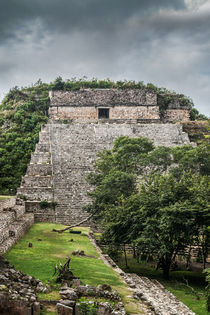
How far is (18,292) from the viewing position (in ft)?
27.8

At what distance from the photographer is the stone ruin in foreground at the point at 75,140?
25248 mm

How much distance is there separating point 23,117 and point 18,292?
32.9m

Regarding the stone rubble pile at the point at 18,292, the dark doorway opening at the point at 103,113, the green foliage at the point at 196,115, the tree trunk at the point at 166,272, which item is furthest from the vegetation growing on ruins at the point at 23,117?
the stone rubble pile at the point at 18,292

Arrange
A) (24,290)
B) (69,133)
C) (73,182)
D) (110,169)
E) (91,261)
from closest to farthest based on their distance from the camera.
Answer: (24,290) < (91,261) < (110,169) < (73,182) < (69,133)

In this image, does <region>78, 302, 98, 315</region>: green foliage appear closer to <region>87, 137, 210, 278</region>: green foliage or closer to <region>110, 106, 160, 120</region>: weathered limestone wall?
<region>87, 137, 210, 278</region>: green foliage

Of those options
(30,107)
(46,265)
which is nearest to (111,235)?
Answer: (46,265)

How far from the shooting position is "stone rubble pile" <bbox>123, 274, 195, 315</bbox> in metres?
10.3

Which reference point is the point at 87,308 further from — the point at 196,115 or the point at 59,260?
the point at 196,115

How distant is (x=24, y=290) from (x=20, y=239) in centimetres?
840

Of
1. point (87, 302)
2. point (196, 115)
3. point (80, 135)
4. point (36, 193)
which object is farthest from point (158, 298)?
point (196, 115)

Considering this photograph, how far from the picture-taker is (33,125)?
38969 millimetres

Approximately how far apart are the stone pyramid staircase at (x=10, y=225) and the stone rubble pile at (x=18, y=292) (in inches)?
129

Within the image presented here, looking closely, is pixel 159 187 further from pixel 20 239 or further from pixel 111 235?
pixel 20 239

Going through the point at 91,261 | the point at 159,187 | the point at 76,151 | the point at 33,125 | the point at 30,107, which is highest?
the point at 30,107
